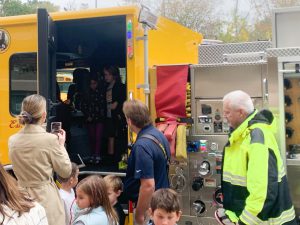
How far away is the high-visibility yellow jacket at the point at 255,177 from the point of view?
275 centimetres

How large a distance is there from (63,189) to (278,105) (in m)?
1.95

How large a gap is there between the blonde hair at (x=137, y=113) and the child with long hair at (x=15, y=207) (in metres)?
1.83

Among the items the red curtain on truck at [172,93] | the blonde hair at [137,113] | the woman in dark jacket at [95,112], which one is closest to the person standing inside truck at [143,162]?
the blonde hair at [137,113]

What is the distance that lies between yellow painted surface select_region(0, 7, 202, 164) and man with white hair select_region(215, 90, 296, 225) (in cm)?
153

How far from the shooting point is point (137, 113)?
3570 millimetres

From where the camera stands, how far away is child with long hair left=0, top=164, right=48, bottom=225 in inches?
65.8

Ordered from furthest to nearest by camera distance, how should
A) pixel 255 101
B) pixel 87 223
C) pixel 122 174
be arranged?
pixel 122 174
pixel 255 101
pixel 87 223

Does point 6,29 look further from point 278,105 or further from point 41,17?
point 278,105

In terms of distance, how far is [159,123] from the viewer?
14.5 feet

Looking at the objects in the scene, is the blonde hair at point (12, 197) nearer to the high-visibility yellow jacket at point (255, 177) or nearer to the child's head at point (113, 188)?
the high-visibility yellow jacket at point (255, 177)

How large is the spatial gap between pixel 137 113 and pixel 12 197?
1919 mm

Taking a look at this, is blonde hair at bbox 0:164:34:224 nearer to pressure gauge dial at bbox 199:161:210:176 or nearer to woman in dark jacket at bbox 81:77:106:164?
pressure gauge dial at bbox 199:161:210:176

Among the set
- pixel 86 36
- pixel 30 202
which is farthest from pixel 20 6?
pixel 30 202

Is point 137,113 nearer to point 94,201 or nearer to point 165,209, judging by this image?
point 94,201
